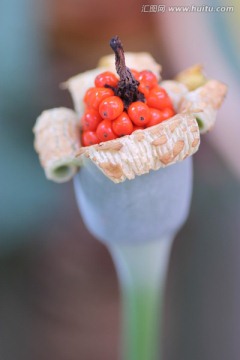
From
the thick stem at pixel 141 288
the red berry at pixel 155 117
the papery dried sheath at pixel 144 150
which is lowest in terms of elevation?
the thick stem at pixel 141 288

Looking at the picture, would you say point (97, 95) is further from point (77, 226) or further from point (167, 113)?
point (77, 226)

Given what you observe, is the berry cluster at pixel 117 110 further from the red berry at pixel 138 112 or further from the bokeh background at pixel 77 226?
the bokeh background at pixel 77 226

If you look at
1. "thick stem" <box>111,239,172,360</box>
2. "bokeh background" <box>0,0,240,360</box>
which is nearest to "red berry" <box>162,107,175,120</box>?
"thick stem" <box>111,239,172,360</box>

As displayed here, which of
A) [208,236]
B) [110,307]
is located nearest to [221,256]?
[208,236]

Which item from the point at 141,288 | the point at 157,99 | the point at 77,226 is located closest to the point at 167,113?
the point at 157,99

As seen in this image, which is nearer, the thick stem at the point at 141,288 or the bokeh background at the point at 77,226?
the thick stem at the point at 141,288

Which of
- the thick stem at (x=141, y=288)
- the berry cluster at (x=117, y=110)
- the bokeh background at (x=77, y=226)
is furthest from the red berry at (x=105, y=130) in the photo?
the bokeh background at (x=77, y=226)
